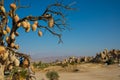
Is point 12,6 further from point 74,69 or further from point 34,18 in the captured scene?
point 74,69

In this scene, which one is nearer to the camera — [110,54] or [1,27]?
[1,27]

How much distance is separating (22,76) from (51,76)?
1327cm

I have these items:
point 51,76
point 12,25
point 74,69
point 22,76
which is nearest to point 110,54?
point 74,69

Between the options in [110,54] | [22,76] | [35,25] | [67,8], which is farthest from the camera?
[110,54]

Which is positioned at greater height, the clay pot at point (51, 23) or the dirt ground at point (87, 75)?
the clay pot at point (51, 23)

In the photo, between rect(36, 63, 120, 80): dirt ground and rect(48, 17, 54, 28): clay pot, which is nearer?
rect(48, 17, 54, 28): clay pot

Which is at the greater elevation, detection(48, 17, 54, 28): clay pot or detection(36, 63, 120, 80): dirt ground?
detection(48, 17, 54, 28): clay pot

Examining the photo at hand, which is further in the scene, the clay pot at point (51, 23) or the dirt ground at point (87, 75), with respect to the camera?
the dirt ground at point (87, 75)

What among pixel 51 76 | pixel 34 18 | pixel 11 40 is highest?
pixel 34 18

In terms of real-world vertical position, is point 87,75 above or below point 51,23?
below

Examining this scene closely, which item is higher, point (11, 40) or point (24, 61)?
point (11, 40)

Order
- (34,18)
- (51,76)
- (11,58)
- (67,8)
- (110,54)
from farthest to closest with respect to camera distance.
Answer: (110,54) → (51,76) → (67,8) → (34,18) → (11,58)

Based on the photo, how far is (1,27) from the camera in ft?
26.0

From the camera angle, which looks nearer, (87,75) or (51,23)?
(51,23)
